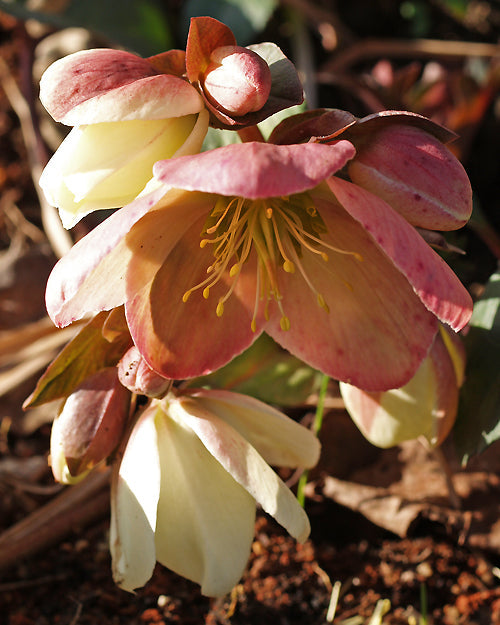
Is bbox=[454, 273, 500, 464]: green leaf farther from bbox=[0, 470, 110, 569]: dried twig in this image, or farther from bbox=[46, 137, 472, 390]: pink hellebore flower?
bbox=[0, 470, 110, 569]: dried twig

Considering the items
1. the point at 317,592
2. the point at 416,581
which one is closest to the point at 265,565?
the point at 317,592

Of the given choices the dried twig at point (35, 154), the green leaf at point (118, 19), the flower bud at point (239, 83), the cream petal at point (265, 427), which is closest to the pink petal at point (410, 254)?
the flower bud at point (239, 83)

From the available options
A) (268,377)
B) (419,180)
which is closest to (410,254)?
(419,180)

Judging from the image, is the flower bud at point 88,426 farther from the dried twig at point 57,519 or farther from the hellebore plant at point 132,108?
the dried twig at point 57,519

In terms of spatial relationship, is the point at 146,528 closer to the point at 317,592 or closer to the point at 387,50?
the point at 317,592

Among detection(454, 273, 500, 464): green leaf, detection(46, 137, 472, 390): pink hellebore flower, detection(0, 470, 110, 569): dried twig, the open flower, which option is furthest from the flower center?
detection(0, 470, 110, 569): dried twig

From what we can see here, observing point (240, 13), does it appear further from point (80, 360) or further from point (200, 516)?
point (200, 516)

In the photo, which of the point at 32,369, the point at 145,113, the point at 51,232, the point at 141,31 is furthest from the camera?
the point at 141,31
